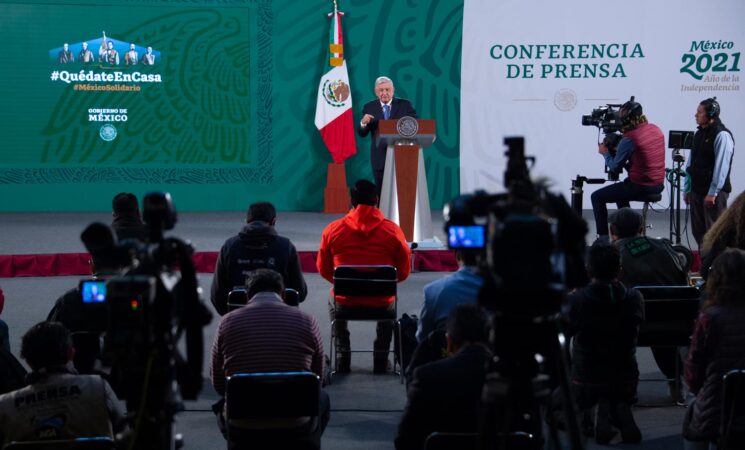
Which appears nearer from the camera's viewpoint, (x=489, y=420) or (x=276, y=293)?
(x=489, y=420)

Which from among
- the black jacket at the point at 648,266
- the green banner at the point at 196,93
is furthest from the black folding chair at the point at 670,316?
the green banner at the point at 196,93

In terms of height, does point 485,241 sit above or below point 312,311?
above

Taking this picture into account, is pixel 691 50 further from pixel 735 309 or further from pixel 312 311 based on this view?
pixel 735 309

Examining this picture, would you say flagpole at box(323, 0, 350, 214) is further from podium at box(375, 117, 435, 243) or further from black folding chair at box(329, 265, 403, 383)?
black folding chair at box(329, 265, 403, 383)

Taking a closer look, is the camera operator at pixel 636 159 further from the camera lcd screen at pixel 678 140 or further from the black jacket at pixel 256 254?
the black jacket at pixel 256 254

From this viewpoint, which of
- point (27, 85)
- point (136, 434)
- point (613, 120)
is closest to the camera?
point (136, 434)

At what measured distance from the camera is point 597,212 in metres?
8.07

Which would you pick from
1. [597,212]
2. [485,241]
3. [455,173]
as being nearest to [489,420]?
[485,241]

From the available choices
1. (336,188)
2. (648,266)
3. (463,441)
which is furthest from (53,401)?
(336,188)

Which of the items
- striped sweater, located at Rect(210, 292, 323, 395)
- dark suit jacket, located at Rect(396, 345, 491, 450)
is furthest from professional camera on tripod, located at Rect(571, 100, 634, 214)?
dark suit jacket, located at Rect(396, 345, 491, 450)

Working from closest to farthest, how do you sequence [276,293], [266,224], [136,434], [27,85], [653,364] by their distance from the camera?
[136,434] < [276,293] < [266,224] < [653,364] < [27,85]

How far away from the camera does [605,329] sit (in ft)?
13.3

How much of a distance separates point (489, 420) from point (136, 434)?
0.74 meters

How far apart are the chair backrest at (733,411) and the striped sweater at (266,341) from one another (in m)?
1.46
